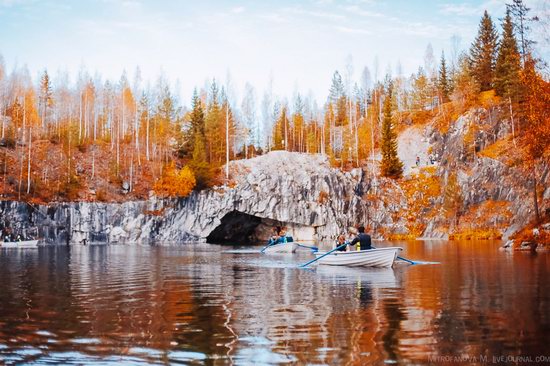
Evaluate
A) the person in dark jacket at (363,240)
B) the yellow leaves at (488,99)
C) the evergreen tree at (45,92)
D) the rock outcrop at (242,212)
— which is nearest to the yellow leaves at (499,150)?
the yellow leaves at (488,99)

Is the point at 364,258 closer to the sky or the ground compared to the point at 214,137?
closer to the ground

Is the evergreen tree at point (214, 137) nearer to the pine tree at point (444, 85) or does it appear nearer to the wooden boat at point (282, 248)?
the pine tree at point (444, 85)

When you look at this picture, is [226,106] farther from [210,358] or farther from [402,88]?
[210,358]

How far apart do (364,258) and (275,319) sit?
16.8 metres

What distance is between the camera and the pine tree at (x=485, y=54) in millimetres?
98625

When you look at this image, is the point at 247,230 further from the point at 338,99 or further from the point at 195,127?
the point at 338,99

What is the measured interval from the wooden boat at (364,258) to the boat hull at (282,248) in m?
17.4

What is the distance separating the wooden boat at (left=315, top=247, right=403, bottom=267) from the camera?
28375mm

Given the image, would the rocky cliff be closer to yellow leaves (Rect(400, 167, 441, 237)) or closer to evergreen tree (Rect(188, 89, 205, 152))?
yellow leaves (Rect(400, 167, 441, 237))

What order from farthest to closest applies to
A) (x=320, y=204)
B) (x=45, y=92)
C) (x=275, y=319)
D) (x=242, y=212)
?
(x=45, y=92)
(x=320, y=204)
(x=242, y=212)
(x=275, y=319)

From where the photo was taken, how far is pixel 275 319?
1303cm

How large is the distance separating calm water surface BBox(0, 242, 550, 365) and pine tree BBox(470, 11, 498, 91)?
83.1 m

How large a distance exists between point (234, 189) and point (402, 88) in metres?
71.0

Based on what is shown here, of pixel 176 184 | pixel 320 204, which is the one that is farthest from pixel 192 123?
pixel 320 204
